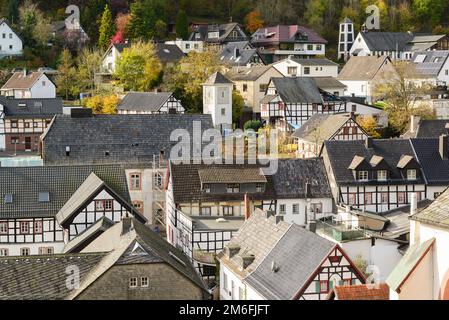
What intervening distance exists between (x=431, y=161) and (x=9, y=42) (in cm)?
5301

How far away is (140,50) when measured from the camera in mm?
72062

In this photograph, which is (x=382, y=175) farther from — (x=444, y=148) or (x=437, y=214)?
(x=437, y=214)

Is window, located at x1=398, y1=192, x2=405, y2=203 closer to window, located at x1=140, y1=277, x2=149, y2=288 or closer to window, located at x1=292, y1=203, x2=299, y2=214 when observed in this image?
window, located at x1=292, y1=203, x2=299, y2=214

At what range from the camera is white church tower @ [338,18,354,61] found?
98.6 metres

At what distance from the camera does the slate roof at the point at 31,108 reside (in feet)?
203

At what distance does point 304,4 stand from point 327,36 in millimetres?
7101

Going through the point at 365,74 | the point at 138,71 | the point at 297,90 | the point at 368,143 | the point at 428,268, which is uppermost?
the point at 138,71

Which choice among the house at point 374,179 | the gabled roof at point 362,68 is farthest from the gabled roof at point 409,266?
the gabled roof at point 362,68

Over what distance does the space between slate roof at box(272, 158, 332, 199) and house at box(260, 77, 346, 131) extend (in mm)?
21010

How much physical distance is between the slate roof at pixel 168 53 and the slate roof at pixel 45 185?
40.0 metres

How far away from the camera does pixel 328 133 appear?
5309cm

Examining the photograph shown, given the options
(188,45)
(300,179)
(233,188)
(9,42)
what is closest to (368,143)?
(300,179)

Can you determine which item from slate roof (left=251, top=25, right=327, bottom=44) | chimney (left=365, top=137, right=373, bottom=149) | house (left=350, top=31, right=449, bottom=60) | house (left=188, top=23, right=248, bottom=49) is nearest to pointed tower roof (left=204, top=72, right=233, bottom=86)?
chimney (left=365, top=137, right=373, bottom=149)

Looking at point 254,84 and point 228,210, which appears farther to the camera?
point 254,84
